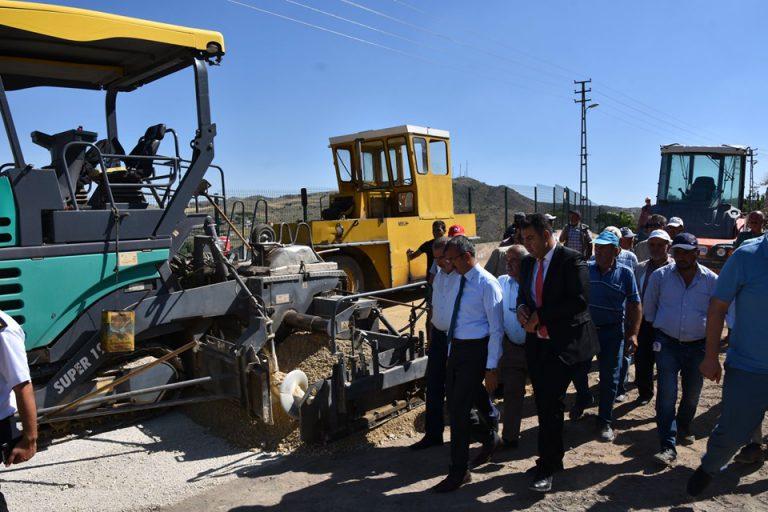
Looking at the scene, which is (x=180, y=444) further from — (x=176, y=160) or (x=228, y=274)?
(x=176, y=160)

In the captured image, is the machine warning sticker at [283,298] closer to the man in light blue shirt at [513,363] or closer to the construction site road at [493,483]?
the construction site road at [493,483]

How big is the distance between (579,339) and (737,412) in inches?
37.8

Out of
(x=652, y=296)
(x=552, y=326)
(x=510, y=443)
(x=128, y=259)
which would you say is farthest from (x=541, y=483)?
(x=128, y=259)

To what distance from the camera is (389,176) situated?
459 inches

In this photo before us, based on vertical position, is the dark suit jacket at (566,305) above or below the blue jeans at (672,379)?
above

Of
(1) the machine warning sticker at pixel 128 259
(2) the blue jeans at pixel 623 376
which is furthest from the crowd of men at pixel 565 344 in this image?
(1) the machine warning sticker at pixel 128 259

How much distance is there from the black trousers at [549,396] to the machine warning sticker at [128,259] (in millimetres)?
3208

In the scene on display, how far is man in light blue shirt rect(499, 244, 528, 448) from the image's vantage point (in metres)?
4.56

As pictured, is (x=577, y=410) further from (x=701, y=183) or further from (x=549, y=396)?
(x=701, y=183)

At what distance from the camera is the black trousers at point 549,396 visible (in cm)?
385

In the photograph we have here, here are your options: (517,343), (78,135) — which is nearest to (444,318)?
(517,343)

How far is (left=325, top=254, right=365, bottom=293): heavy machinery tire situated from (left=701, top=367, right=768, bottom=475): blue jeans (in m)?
7.28

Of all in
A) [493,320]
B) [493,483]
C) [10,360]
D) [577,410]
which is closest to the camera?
[10,360]

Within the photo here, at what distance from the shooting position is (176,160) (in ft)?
16.8
